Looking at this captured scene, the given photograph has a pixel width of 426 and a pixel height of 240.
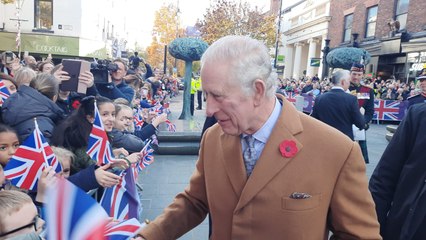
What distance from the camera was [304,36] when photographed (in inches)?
1371

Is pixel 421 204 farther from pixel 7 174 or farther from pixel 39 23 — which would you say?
pixel 39 23

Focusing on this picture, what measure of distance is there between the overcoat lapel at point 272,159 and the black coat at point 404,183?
2.82ft

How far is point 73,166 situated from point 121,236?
1651mm

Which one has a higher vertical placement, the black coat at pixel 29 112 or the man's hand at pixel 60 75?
the man's hand at pixel 60 75

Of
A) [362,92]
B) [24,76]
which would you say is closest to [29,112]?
[24,76]

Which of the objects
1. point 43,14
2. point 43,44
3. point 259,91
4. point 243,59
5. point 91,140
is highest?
point 43,14

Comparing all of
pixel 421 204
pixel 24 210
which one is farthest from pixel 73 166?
pixel 421 204

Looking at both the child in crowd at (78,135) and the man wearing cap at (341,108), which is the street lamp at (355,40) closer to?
the man wearing cap at (341,108)

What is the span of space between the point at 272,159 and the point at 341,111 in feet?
Answer: 13.1

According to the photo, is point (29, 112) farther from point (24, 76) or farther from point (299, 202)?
point (299, 202)

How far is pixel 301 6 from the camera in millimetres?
37750

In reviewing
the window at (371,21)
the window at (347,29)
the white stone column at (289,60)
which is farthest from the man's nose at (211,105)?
the white stone column at (289,60)

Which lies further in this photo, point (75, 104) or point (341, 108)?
point (341, 108)

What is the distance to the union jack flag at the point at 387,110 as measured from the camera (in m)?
14.7
